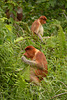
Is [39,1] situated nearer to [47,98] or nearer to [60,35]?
[60,35]

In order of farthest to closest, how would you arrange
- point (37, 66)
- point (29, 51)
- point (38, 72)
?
point (29, 51)
point (37, 66)
point (38, 72)

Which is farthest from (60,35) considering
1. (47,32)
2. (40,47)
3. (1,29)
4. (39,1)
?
(39,1)

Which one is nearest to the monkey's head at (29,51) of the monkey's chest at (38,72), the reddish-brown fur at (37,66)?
the reddish-brown fur at (37,66)

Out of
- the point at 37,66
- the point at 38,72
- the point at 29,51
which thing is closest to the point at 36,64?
the point at 37,66

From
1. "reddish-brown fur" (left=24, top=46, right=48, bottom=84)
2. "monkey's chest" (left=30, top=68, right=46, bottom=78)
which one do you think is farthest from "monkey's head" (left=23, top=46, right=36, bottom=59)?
"monkey's chest" (left=30, top=68, right=46, bottom=78)

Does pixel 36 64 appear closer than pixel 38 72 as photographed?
No

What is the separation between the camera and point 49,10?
10297 mm

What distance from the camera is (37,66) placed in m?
5.17

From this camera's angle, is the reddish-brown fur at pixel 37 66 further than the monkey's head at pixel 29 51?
No

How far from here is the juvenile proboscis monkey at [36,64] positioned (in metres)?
4.94

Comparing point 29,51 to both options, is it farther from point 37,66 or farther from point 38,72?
point 38,72

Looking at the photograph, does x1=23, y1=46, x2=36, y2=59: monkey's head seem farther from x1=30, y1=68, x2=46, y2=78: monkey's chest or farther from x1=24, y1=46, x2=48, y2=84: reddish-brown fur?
x1=30, y1=68, x2=46, y2=78: monkey's chest

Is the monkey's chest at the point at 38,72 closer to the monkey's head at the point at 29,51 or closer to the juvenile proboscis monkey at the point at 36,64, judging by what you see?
the juvenile proboscis monkey at the point at 36,64

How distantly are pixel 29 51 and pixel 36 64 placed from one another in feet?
1.39
